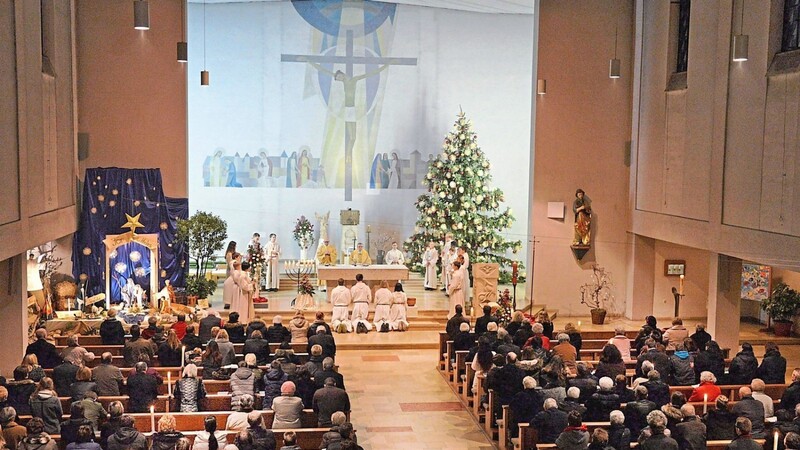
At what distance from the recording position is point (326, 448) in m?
9.23

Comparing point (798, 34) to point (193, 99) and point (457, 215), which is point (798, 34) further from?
point (193, 99)

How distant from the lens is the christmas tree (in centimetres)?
2422

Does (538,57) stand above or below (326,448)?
above

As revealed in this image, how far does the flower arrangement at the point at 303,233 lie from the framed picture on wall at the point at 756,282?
11369 millimetres

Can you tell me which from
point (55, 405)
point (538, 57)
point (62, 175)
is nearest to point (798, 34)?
point (538, 57)

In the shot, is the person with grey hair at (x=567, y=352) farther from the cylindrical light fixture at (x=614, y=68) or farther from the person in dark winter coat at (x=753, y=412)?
the cylindrical light fixture at (x=614, y=68)

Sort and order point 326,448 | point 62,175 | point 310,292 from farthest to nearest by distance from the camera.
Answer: point 310,292 → point 62,175 → point 326,448

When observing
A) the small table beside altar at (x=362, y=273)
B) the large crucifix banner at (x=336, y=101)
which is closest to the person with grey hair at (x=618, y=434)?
the small table beside altar at (x=362, y=273)

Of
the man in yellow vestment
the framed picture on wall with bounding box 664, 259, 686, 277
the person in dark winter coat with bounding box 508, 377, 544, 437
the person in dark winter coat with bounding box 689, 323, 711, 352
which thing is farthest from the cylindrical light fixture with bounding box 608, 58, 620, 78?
the person in dark winter coat with bounding box 508, 377, 544, 437

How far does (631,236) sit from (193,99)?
12.8 metres

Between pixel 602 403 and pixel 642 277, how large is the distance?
36.0 feet

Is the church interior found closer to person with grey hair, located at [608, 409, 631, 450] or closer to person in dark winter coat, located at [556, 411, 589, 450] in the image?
person with grey hair, located at [608, 409, 631, 450]

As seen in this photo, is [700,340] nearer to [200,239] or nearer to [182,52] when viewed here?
[200,239]

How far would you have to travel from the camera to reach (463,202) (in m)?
24.2
